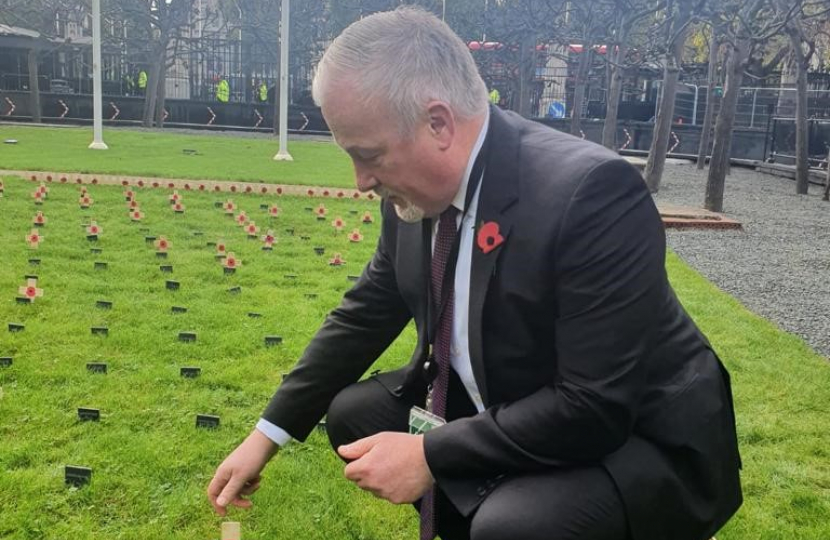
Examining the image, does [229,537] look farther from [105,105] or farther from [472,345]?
[105,105]

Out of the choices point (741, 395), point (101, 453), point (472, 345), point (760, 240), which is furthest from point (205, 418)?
point (760, 240)

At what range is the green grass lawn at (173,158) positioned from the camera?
1406 centimetres

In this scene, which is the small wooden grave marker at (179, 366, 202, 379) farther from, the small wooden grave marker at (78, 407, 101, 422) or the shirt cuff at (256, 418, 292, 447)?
the shirt cuff at (256, 418, 292, 447)

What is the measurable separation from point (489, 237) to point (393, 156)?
0.30 meters

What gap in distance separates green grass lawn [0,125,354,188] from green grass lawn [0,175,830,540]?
6.57m

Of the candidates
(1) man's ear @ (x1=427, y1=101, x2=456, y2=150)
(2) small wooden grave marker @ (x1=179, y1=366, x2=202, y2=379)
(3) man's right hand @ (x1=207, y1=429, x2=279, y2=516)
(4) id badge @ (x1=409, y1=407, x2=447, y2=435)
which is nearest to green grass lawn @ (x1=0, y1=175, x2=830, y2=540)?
(2) small wooden grave marker @ (x1=179, y1=366, x2=202, y2=379)

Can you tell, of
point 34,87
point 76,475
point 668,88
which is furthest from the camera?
point 34,87

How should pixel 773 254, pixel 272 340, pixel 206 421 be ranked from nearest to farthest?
pixel 206 421, pixel 272 340, pixel 773 254

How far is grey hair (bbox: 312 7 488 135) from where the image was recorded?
1.98 meters

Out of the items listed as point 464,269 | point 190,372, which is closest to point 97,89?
point 190,372

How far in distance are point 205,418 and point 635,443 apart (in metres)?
2.27

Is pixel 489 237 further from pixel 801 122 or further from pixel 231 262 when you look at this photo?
pixel 801 122

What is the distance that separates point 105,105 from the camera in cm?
3228

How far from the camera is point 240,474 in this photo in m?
2.50
